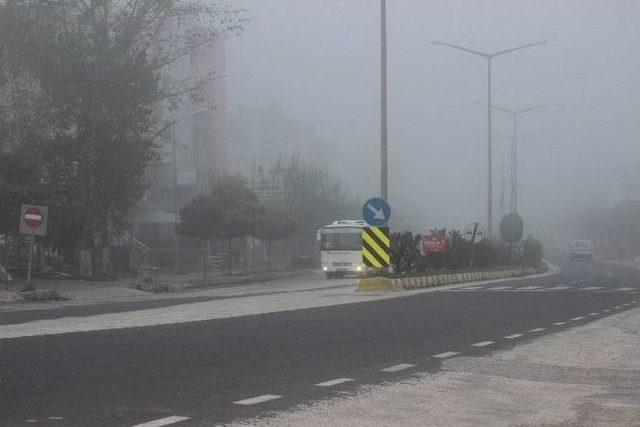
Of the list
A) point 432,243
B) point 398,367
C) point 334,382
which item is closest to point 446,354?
point 398,367

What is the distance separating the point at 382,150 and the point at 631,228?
3835 inches

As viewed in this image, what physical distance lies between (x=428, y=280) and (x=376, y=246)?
7.03 meters

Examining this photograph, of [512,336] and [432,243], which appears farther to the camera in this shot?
[432,243]

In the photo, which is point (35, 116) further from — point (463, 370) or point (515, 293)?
point (463, 370)

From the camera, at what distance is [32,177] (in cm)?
3616

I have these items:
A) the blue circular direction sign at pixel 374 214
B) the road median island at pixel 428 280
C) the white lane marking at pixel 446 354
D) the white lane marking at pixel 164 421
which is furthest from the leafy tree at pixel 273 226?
the white lane marking at pixel 164 421

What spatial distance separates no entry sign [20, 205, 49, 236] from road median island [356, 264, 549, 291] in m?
9.96

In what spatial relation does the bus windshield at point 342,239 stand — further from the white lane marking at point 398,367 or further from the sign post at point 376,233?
the white lane marking at point 398,367

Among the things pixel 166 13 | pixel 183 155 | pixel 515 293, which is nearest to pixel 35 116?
pixel 166 13

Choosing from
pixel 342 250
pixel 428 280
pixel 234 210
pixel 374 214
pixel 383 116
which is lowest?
pixel 428 280

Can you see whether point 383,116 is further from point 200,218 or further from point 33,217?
point 200,218

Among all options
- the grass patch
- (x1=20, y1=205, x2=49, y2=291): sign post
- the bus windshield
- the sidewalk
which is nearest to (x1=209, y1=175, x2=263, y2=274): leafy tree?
the sidewalk

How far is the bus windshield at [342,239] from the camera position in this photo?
51938mm

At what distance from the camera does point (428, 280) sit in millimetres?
35594
